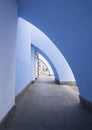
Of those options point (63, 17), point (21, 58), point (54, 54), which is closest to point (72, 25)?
point (63, 17)

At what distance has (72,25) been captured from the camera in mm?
4832

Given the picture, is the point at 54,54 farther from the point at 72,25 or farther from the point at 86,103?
the point at 72,25

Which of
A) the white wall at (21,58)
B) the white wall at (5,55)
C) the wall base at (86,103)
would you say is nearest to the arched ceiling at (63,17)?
the white wall at (5,55)

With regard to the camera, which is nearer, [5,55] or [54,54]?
[5,55]

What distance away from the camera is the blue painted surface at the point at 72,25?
417 centimetres

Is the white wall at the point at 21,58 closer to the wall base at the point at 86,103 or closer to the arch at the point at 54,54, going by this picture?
the wall base at the point at 86,103

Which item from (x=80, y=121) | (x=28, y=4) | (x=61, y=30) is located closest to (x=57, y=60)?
(x=61, y=30)

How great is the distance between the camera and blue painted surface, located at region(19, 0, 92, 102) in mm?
4168

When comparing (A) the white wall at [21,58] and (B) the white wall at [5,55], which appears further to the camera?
(A) the white wall at [21,58]

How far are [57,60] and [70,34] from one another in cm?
830

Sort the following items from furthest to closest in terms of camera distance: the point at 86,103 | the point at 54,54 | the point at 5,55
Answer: the point at 54,54 < the point at 86,103 < the point at 5,55

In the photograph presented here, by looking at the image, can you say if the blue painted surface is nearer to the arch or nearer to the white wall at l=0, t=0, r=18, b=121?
the white wall at l=0, t=0, r=18, b=121

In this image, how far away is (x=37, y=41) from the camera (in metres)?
13.6

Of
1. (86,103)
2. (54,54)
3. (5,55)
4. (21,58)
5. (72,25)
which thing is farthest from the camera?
(54,54)
